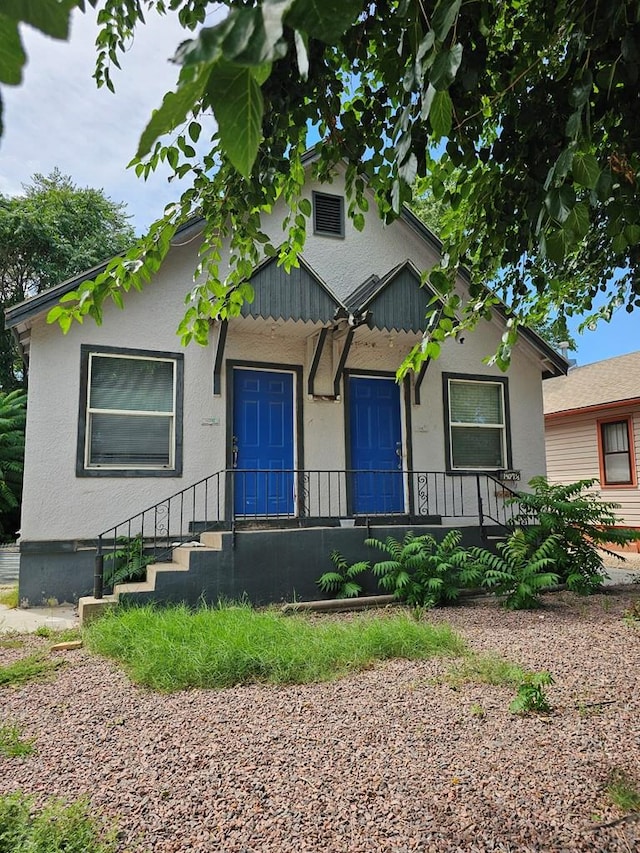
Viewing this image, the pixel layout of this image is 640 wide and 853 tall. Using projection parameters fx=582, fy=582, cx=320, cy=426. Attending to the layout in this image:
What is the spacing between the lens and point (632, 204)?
2309 millimetres

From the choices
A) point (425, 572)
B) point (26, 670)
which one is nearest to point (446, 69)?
point (26, 670)

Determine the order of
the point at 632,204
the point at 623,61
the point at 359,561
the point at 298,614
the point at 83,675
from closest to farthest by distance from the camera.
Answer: the point at 623,61
the point at 632,204
the point at 83,675
the point at 298,614
the point at 359,561

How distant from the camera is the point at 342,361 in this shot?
8.38 metres

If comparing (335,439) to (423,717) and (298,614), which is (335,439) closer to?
(298,614)

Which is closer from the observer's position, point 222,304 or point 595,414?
point 222,304

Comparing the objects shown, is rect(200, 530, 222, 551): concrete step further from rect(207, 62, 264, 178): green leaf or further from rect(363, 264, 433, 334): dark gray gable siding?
rect(207, 62, 264, 178): green leaf

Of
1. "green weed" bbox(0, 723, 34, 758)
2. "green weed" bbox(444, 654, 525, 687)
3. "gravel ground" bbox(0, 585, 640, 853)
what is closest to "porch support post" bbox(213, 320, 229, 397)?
"gravel ground" bbox(0, 585, 640, 853)

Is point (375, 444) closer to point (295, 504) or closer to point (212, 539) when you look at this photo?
point (295, 504)

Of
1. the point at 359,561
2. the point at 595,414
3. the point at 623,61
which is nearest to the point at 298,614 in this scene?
the point at 359,561

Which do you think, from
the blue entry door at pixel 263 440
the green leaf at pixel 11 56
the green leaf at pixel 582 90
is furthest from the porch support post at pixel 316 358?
the green leaf at pixel 11 56

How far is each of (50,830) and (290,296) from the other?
20.1ft

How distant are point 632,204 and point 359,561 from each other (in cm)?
559

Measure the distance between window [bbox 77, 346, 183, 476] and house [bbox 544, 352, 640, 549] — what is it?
1071cm

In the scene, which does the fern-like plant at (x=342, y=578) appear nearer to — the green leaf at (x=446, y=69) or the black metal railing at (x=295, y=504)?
the black metal railing at (x=295, y=504)
